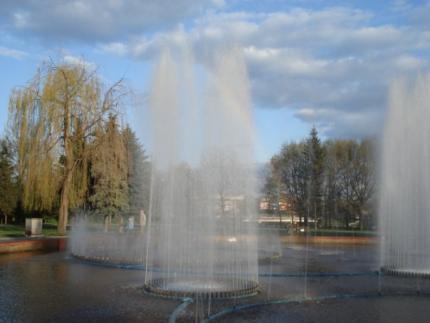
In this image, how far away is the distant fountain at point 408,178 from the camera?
1605 cm

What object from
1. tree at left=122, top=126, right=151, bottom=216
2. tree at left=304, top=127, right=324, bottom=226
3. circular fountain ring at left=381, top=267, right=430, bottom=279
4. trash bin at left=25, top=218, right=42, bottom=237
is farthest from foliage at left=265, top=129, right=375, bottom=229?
circular fountain ring at left=381, top=267, right=430, bottom=279

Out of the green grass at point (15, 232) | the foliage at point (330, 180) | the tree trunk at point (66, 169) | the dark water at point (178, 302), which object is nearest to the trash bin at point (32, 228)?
the green grass at point (15, 232)

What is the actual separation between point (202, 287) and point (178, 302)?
1560 millimetres

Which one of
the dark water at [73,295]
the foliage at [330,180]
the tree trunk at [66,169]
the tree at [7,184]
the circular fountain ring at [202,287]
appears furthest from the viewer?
the foliage at [330,180]

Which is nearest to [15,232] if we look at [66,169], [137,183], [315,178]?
[66,169]

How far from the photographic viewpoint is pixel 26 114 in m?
27.1

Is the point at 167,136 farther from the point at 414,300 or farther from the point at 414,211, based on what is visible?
the point at 414,211

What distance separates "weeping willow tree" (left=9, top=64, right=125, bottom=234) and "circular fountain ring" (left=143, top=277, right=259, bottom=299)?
1689 centimetres

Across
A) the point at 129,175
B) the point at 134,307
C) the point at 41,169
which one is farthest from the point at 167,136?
the point at 129,175

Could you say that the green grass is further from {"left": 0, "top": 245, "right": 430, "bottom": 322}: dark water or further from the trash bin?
{"left": 0, "top": 245, "right": 430, "bottom": 322}: dark water

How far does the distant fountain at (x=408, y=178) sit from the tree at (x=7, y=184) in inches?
1154

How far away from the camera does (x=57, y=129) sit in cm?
2714

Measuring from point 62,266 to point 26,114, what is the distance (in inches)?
551

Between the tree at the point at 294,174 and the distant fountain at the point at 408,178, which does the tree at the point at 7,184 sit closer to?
the tree at the point at 294,174
